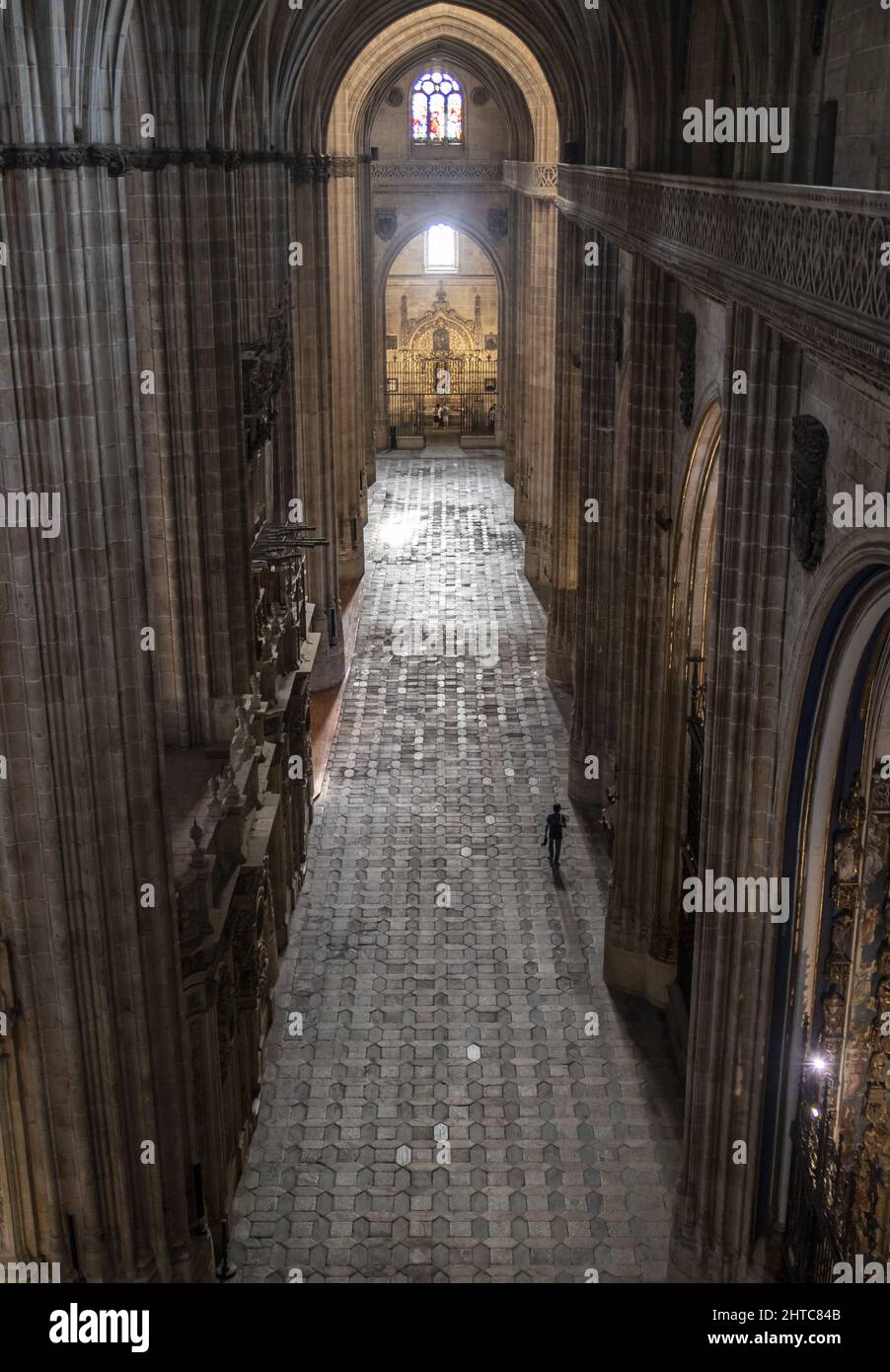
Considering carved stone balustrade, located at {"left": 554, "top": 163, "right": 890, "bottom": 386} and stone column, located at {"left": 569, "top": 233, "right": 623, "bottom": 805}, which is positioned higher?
carved stone balustrade, located at {"left": 554, "top": 163, "right": 890, "bottom": 386}

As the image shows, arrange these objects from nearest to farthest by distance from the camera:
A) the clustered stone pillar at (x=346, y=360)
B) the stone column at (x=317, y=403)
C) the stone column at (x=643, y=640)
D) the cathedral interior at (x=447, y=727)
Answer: the cathedral interior at (x=447, y=727), the stone column at (x=643, y=640), the stone column at (x=317, y=403), the clustered stone pillar at (x=346, y=360)

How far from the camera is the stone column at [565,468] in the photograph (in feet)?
68.9

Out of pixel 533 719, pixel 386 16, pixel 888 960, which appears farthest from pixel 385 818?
pixel 386 16

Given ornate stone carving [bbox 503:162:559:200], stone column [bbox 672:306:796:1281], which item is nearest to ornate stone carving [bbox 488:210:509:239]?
ornate stone carving [bbox 503:162:559:200]

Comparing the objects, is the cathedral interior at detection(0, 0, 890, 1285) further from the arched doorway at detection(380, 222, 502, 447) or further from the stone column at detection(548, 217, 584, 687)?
the arched doorway at detection(380, 222, 502, 447)

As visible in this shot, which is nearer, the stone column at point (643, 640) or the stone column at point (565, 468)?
the stone column at point (643, 640)

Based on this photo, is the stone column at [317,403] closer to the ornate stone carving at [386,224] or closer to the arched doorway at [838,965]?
the arched doorway at [838,965]

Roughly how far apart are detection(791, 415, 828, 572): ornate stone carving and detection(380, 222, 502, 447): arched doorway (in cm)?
3454

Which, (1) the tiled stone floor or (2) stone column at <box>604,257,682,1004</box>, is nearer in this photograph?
(1) the tiled stone floor

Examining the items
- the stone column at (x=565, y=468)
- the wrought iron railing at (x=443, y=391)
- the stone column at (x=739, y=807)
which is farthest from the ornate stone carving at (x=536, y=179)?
the stone column at (x=739, y=807)

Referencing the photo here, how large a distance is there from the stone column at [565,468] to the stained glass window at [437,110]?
15.7 metres

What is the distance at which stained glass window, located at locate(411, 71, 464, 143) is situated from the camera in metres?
35.7

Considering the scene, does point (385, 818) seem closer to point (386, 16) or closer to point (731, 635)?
point (731, 635)

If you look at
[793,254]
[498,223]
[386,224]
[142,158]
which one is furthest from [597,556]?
[386,224]
